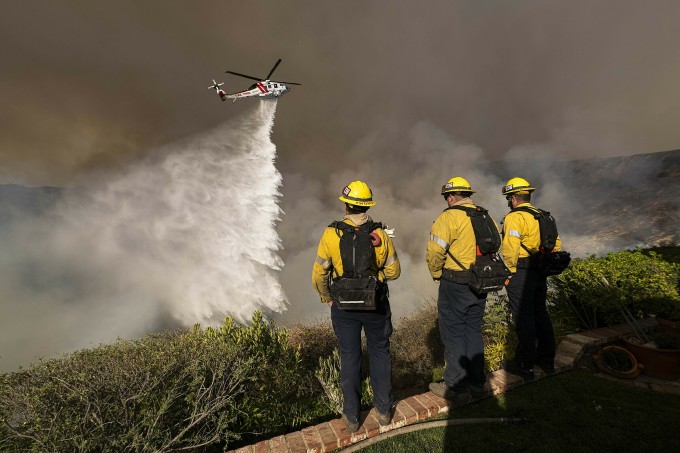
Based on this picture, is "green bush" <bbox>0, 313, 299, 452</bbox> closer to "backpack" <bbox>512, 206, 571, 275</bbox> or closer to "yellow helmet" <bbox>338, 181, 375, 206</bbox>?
"yellow helmet" <bbox>338, 181, 375, 206</bbox>

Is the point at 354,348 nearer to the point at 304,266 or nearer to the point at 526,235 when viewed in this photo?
the point at 526,235

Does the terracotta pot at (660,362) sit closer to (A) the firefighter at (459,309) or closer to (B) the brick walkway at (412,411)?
(B) the brick walkway at (412,411)

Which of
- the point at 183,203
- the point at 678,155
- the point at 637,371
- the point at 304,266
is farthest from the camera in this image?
the point at 304,266

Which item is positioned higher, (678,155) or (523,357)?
(678,155)

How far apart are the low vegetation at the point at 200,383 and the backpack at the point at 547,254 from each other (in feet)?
6.73

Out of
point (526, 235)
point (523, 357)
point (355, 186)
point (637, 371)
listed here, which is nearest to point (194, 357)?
point (355, 186)

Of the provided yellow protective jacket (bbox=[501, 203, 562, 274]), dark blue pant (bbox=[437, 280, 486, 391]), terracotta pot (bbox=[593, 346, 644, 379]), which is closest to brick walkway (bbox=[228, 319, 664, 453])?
terracotta pot (bbox=[593, 346, 644, 379])

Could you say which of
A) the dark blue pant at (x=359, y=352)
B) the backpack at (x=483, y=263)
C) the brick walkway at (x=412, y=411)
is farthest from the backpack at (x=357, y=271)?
the brick walkway at (x=412, y=411)

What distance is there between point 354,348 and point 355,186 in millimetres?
2076

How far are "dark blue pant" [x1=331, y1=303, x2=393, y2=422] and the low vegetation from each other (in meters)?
0.75

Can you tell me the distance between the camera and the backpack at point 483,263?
3.66 metres

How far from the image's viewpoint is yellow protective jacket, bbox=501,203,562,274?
172 inches

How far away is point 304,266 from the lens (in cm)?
8306

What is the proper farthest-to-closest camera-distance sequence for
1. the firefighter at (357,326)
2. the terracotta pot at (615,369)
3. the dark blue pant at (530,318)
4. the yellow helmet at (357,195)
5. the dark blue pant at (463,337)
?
the dark blue pant at (530,318)
the terracotta pot at (615,369)
the dark blue pant at (463,337)
the yellow helmet at (357,195)
the firefighter at (357,326)
